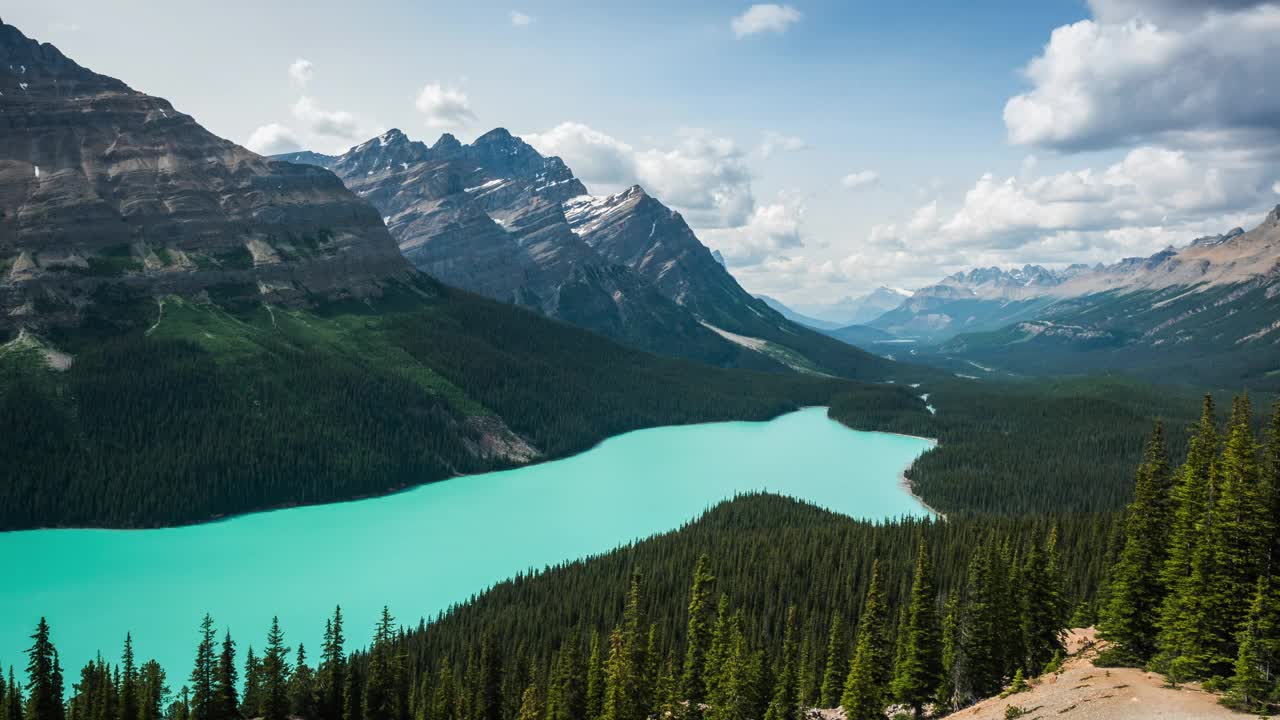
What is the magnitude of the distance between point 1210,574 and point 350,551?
285 feet

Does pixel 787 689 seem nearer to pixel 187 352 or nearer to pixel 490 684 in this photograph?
pixel 490 684

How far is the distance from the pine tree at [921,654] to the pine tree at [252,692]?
36.3 m

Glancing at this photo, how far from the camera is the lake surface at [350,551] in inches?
3002

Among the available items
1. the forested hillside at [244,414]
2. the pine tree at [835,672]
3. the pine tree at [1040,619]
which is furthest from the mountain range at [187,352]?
the pine tree at [1040,619]

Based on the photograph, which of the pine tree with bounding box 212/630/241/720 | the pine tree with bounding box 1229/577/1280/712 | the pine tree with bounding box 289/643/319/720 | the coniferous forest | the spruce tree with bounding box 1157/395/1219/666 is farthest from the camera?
the pine tree with bounding box 289/643/319/720

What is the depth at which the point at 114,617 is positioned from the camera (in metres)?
77.1

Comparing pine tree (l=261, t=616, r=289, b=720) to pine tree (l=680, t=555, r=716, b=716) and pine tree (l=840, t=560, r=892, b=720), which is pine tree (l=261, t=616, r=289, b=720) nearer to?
pine tree (l=680, t=555, r=716, b=716)

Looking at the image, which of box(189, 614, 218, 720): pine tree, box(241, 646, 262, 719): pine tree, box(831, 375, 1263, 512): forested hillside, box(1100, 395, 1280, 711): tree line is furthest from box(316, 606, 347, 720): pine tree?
box(831, 375, 1263, 512): forested hillside

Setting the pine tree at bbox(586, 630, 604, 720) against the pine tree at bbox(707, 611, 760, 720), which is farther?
the pine tree at bbox(586, 630, 604, 720)

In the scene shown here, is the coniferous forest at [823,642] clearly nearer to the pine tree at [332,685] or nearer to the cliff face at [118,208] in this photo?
the pine tree at [332,685]

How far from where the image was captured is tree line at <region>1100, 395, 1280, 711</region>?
32.9 meters

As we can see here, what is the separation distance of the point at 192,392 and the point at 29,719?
9201 centimetres

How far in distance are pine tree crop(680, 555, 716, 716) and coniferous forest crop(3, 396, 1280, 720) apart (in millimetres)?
148

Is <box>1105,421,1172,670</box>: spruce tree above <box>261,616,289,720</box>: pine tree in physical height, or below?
above
